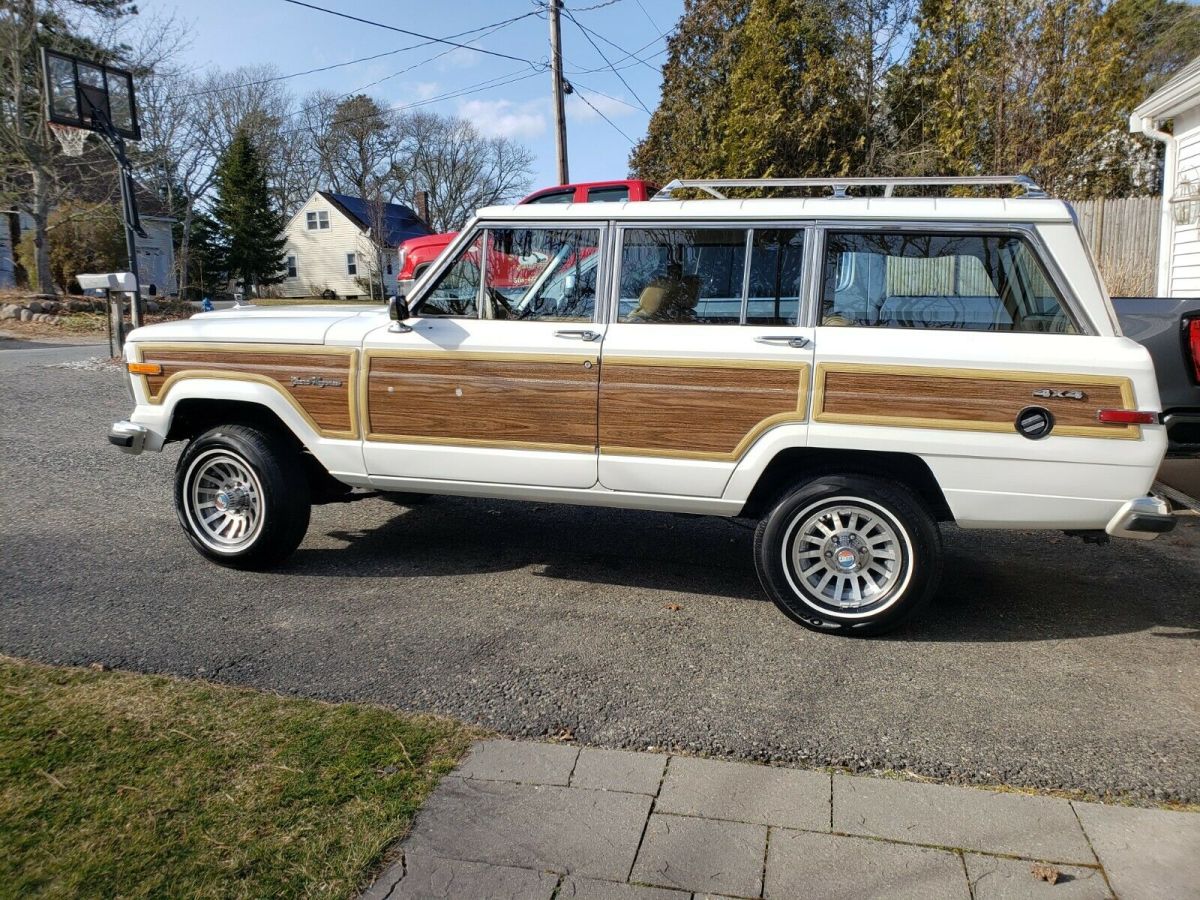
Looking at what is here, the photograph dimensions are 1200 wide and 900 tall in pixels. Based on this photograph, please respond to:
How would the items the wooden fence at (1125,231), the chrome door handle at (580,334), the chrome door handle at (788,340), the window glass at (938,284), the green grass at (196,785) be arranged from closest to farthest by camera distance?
1. the green grass at (196,785)
2. the window glass at (938,284)
3. the chrome door handle at (788,340)
4. the chrome door handle at (580,334)
5. the wooden fence at (1125,231)

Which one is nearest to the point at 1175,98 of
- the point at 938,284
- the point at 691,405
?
the point at 938,284

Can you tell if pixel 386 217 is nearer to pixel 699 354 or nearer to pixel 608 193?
pixel 608 193

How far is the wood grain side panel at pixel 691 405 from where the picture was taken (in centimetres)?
430

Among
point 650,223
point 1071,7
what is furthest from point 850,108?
point 650,223

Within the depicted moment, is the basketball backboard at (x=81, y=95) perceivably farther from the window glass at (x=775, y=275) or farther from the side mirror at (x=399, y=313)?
the window glass at (x=775, y=275)

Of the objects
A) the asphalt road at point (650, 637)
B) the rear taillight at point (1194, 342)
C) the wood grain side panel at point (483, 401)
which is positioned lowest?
the asphalt road at point (650, 637)

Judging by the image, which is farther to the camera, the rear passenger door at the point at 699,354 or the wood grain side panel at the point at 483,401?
the wood grain side panel at the point at 483,401

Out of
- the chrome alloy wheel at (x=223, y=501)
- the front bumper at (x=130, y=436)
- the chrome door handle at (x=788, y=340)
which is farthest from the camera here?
the front bumper at (x=130, y=436)

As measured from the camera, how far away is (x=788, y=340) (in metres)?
4.29

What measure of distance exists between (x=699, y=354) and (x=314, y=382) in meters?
2.11

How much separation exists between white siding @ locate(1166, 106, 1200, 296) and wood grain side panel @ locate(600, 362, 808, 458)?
435 inches

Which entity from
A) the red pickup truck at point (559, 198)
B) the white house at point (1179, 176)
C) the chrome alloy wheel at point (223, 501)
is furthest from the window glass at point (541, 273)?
the white house at point (1179, 176)

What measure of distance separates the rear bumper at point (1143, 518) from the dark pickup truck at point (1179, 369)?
2105 millimetres

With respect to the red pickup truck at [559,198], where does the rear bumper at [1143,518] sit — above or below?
below
